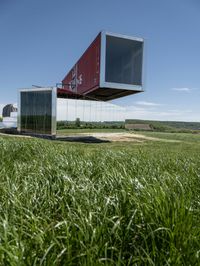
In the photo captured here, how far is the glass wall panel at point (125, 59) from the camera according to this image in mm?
21344

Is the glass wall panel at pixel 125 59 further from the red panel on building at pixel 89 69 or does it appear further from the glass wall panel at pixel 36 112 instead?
the glass wall panel at pixel 36 112

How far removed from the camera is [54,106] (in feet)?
70.5

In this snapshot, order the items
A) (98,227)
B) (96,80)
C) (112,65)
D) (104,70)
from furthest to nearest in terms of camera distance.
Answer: (112,65), (96,80), (104,70), (98,227)

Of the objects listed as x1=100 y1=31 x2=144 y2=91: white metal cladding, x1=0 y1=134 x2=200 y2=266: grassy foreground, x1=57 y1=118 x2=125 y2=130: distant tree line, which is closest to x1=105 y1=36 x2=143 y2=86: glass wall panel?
x1=100 y1=31 x2=144 y2=91: white metal cladding

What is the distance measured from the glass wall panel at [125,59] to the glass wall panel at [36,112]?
699cm

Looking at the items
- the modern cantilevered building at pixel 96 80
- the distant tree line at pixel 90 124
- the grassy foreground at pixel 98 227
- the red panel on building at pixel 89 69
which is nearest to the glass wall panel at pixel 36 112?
the modern cantilevered building at pixel 96 80

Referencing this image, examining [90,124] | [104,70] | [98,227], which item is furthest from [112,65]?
[98,227]

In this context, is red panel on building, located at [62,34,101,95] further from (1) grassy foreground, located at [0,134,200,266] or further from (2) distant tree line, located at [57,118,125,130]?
(1) grassy foreground, located at [0,134,200,266]

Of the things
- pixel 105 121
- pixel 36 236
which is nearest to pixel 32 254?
pixel 36 236

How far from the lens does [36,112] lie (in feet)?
77.6

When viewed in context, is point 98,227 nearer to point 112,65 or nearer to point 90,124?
point 112,65

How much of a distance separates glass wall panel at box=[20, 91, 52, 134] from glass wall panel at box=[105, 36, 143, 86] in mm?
6989

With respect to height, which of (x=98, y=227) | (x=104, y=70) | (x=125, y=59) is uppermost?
(x=125, y=59)

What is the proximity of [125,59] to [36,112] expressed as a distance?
967 centimetres
